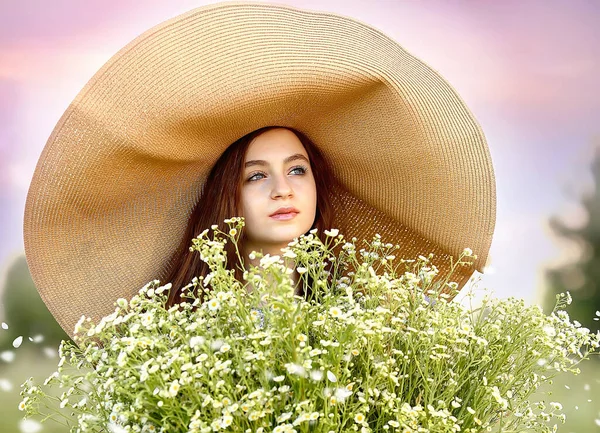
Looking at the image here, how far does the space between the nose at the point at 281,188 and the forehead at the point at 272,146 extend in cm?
6

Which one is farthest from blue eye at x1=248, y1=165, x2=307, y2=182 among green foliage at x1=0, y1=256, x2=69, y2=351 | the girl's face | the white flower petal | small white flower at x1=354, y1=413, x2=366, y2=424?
green foliage at x1=0, y1=256, x2=69, y2=351

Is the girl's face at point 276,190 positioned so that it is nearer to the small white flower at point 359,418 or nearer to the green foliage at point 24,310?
the small white flower at point 359,418

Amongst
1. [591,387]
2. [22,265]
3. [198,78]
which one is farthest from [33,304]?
[591,387]

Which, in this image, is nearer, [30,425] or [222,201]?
[222,201]

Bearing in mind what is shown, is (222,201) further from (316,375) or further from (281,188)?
(316,375)

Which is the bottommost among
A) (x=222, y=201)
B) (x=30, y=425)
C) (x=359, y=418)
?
(x=30, y=425)

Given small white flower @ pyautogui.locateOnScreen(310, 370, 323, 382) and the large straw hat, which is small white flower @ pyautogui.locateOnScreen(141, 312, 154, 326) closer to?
small white flower @ pyautogui.locateOnScreen(310, 370, 323, 382)

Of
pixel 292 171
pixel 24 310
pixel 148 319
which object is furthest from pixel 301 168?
pixel 24 310

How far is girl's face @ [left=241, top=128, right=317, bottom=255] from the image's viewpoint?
1851 millimetres

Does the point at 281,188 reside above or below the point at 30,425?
above

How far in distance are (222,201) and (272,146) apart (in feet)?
0.64

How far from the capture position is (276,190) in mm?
1841

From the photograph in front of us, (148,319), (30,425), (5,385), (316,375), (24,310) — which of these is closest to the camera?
(316,375)

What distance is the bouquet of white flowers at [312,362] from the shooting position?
3.19 feet
